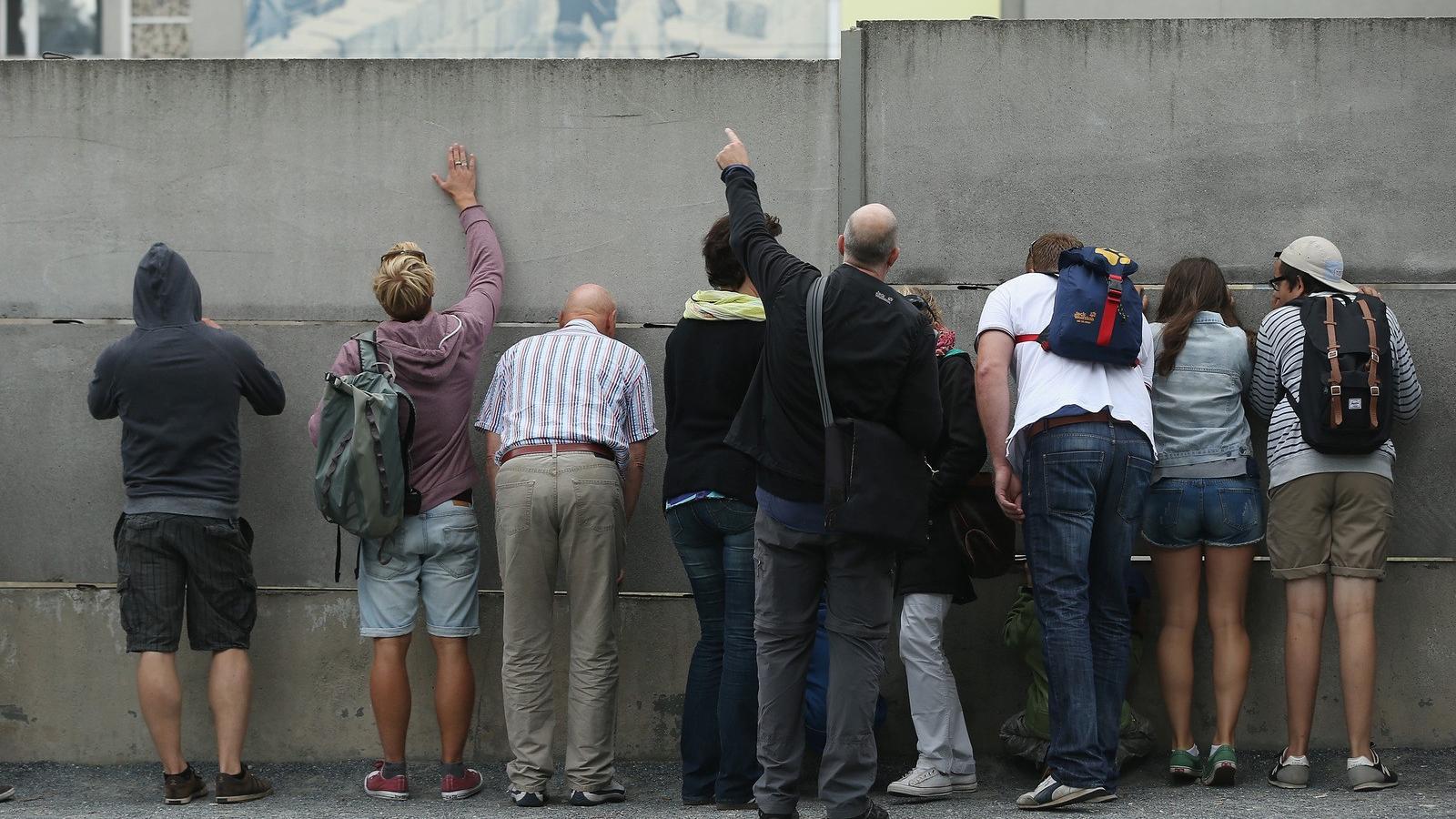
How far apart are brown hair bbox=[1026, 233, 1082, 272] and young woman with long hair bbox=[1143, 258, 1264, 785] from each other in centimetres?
52

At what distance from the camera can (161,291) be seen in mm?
5625

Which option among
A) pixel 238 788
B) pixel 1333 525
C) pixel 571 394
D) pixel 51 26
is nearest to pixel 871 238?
pixel 571 394

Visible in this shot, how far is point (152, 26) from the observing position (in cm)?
909

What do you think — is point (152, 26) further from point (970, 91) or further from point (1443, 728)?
point (1443, 728)

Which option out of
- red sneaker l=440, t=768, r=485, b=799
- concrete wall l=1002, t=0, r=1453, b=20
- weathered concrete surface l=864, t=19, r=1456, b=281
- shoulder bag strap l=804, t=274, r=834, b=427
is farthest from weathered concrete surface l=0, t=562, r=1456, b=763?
concrete wall l=1002, t=0, r=1453, b=20

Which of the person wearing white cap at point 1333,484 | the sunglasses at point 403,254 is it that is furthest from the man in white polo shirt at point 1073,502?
the sunglasses at point 403,254

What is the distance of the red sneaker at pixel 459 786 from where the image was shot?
555cm

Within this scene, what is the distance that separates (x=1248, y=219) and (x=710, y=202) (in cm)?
210

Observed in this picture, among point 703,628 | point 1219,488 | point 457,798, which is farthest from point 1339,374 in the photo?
point 457,798

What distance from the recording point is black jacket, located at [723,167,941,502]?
450cm

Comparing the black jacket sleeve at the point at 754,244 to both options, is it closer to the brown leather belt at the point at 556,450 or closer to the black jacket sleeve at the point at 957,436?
the black jacket sleeve at the point at 957,436

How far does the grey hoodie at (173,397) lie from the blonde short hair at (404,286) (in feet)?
1.85

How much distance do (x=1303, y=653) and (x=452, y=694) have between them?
303 cm

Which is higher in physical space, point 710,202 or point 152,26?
point 152,26
